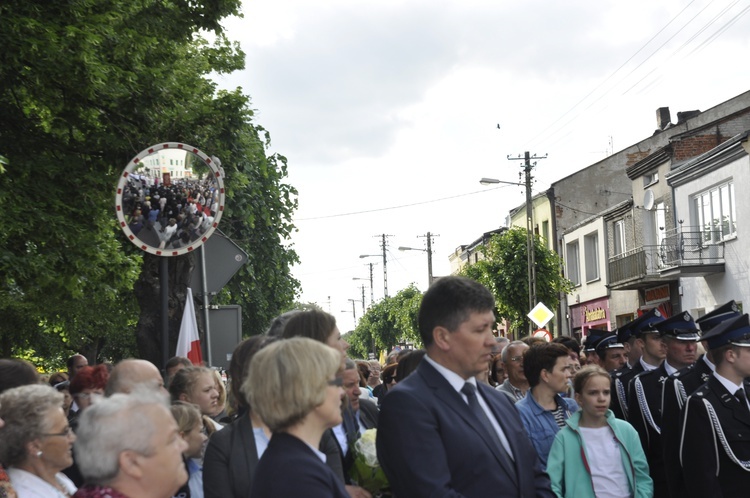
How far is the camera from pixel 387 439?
15.0ft

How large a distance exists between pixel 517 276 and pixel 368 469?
120 ft

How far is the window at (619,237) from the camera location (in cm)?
4049

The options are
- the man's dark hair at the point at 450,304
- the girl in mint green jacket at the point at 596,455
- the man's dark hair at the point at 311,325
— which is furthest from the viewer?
the girl in mint green jacket at the point at 596,455

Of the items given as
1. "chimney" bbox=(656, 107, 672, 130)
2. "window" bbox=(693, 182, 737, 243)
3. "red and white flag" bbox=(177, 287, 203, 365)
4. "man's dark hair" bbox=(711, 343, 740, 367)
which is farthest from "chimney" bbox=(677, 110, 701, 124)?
"man's dark hair" bbox=(711, 343, 740, 367)

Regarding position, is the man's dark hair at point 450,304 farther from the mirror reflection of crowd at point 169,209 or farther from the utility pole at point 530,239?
the utility pole at point 530,239

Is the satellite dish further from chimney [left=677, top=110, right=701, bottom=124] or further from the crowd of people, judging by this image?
the crowd of people

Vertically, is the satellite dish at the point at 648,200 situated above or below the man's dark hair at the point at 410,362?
above

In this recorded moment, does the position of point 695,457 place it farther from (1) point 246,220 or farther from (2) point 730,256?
(2) point 730,256

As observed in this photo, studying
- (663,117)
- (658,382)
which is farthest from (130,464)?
(663,117)

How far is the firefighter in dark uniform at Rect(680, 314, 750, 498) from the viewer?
6602 millimetres

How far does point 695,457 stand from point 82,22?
10418 mm

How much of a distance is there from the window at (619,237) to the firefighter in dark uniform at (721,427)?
3406 cm

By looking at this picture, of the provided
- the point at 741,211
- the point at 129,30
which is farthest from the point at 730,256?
the point at 129,30

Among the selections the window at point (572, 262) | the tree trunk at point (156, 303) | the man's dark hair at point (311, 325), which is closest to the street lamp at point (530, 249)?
the window at point (572, 262)
